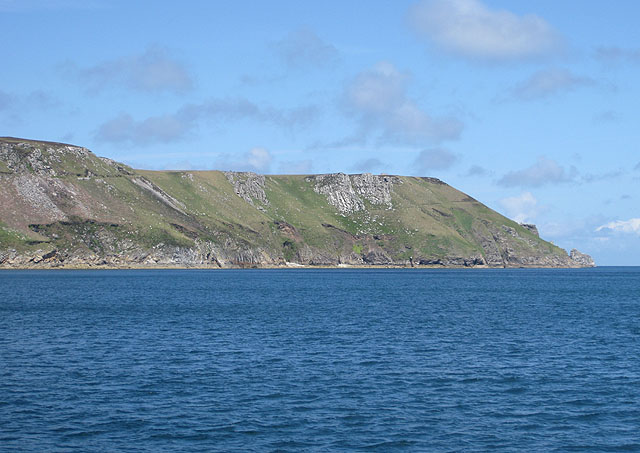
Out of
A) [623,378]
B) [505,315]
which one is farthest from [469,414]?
[505,315]

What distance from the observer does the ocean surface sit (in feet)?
109

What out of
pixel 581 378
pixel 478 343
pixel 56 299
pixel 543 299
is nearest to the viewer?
pixel 581 378

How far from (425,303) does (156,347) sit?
66279 millimetres

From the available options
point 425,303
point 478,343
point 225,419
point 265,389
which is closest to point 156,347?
point 265,389

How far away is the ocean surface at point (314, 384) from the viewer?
3316 centimetres

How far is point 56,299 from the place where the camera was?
112 meters

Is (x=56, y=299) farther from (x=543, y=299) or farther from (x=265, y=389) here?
(x=543, y=299)

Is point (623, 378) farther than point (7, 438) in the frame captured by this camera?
Yes

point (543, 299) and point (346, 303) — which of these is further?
point (543, 299)

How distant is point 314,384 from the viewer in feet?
146

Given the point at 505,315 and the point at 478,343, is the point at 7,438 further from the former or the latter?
the point at 505,315

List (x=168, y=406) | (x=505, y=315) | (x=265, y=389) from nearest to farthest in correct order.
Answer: (x=168, y=406), (x=265, y=389), (x=505, y=315)

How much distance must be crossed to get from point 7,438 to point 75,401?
7.12 meters

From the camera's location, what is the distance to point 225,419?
36.0 meters
